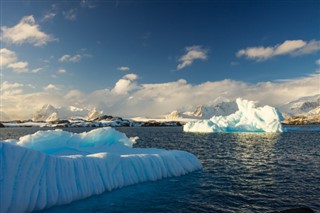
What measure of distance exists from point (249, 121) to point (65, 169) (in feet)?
313

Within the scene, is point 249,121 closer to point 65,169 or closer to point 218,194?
point 218,194

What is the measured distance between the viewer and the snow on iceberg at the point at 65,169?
1277cm

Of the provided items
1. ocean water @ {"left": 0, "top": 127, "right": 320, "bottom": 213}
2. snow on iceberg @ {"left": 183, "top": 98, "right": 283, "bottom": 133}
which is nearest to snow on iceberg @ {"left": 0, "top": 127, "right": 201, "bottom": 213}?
ocean water @ {"left": 0, "top": 127, "right": 320, "bottom": 213}

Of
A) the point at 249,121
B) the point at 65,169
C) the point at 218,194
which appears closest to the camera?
the point at 65,169

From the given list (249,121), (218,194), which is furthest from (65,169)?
(249,121)

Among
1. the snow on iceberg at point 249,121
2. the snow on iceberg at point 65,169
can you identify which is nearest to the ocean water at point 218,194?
the snow on iceberg at point 65,169

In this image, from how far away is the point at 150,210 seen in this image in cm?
1470

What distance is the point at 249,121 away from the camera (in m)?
103

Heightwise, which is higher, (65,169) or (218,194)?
(65,169)

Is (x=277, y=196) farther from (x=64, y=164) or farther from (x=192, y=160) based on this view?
(x=64, y=164)

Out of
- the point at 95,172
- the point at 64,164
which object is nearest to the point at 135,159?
the point at 95,172

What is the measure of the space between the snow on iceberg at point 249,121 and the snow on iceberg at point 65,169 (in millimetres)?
78550

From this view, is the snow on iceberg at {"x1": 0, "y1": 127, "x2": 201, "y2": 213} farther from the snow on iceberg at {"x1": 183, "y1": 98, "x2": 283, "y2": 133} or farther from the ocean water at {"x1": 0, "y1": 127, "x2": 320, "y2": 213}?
the snow on iceberg at {"x1": 183, "y1": 98, "x2": 283, "y2": 133}

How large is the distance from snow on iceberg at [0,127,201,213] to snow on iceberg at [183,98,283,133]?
258 feet
